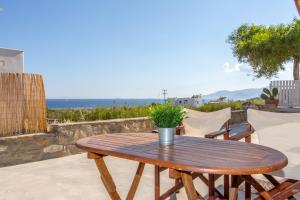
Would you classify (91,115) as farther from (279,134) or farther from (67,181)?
(279,134)

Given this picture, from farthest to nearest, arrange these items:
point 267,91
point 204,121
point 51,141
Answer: point 267,91
point 51,141
point 204,121

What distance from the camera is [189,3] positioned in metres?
8.42

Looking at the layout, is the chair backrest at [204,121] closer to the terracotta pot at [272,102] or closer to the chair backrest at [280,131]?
the chair backrest at [280,131]

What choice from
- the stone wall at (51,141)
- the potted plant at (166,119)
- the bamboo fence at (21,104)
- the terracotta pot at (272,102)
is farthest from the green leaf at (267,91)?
the potted plant at (166,119)

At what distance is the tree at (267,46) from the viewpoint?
1113 centimetres

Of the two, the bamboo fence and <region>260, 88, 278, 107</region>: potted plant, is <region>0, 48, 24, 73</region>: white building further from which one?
<region>260, 88, 278, 107</region>: potted plant

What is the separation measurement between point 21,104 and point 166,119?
331 centimetres

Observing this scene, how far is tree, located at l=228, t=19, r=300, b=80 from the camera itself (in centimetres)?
1113

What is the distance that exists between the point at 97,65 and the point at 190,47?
2887 cm

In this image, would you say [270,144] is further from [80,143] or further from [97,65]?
[97,65]

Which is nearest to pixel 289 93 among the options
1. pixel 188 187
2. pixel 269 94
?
pixel 269 94

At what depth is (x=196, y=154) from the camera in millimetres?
1731

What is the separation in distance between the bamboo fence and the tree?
9.29 metres

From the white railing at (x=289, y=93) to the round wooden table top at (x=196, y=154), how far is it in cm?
942
